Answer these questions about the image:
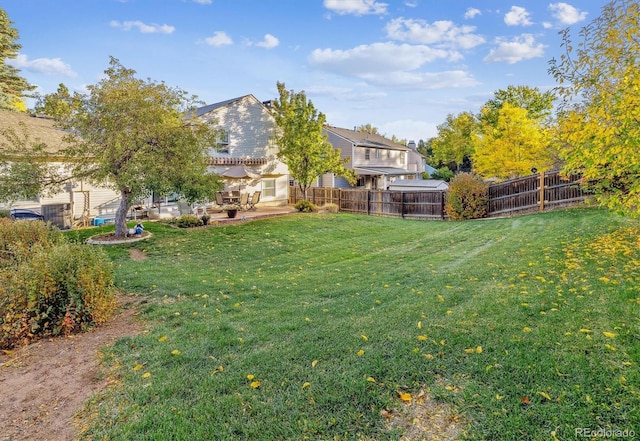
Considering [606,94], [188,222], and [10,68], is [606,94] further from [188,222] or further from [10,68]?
[10,68]

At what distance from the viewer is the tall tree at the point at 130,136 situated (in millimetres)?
9828

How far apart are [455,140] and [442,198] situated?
27.9 metres

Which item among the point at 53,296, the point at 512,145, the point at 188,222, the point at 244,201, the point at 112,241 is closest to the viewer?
the point at 53,296

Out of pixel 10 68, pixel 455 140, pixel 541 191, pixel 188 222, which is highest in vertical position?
pixel 10 68

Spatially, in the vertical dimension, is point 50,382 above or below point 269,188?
below

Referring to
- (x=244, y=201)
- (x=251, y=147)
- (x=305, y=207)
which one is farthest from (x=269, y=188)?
(x=305, y=207)

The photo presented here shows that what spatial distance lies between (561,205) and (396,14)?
10538mm

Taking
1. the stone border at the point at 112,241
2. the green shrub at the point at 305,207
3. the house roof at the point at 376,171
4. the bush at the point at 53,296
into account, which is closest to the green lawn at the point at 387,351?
the bush at the point at 53,296

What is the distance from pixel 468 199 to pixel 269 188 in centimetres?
1225

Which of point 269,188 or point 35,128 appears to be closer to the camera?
point 35,128

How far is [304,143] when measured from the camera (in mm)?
21203

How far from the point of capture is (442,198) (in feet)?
61.0

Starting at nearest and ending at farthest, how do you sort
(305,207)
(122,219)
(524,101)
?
(122,219) → (305,207) → (524,101)

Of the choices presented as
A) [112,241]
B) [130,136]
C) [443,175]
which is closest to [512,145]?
[130,136]
